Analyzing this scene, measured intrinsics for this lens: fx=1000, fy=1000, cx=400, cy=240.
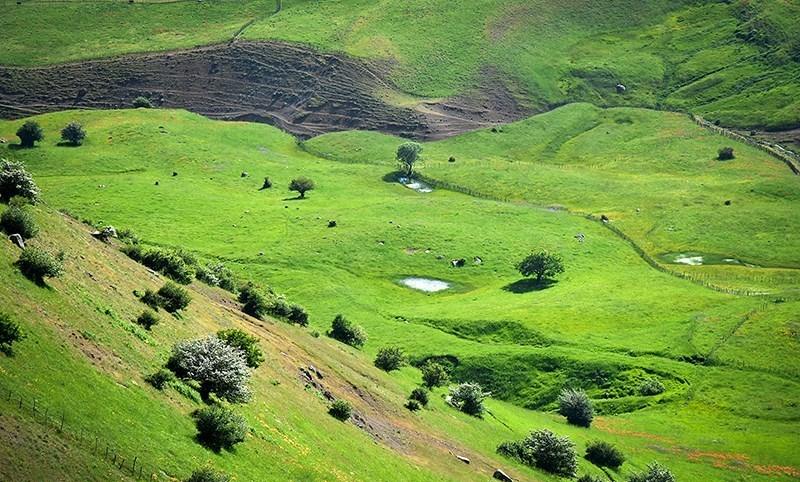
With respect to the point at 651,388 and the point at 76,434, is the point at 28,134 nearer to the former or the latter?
the point at 651,388

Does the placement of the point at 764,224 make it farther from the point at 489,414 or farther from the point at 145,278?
the point at 145,278

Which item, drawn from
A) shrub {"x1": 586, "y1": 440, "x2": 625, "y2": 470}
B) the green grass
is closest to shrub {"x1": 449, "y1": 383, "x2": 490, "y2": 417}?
the green grass

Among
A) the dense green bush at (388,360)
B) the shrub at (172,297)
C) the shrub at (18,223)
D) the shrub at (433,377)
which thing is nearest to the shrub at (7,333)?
the shrub at (18,223)

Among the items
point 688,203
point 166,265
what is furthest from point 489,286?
point 166,265

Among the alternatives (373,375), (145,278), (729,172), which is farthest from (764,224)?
(145,278)

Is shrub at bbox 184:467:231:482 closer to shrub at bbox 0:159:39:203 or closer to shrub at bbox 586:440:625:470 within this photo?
shrub at bbox 0:159:39:203
